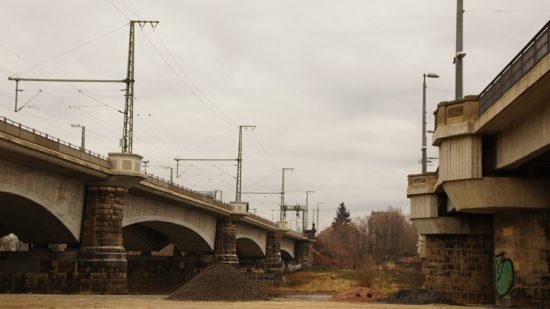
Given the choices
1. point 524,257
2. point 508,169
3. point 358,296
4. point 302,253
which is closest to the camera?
point 508,169

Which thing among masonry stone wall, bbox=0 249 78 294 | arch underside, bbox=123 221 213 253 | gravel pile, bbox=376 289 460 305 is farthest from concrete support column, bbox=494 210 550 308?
arch underside, bbox=123 221 213 253

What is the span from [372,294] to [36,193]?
60.8 ft

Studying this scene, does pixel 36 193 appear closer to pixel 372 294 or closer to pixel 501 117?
pixel 372 294

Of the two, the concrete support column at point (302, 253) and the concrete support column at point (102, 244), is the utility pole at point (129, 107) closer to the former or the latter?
the concrete support column at point (102, 244)

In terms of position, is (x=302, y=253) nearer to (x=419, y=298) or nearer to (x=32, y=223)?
Result: (x=32, y=223)

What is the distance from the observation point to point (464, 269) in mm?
32156

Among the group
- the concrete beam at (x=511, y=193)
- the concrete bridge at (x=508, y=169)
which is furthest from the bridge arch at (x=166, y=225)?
the concrete beam at (x=511, y=193)

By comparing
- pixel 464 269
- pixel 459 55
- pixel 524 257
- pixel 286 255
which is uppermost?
pixel 459 55

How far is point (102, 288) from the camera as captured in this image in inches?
1337

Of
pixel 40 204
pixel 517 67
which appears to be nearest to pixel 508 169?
pixel 517 67

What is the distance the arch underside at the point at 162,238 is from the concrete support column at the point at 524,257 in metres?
32.9

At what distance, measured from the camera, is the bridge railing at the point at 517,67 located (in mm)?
16391

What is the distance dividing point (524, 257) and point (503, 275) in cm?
151

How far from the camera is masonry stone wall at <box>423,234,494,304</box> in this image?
31500 millimetres
